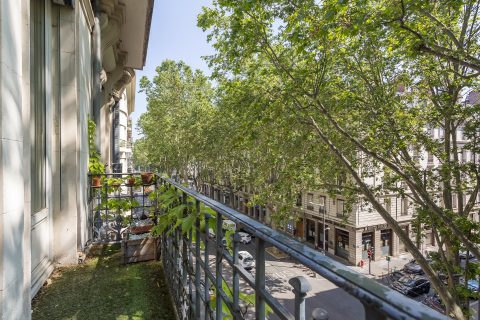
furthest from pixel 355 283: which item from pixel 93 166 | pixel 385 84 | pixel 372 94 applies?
pixel 385 84

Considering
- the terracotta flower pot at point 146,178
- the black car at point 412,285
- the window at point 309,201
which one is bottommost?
the black car at point 412,285

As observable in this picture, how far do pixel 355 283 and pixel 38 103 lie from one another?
4296 millimetres

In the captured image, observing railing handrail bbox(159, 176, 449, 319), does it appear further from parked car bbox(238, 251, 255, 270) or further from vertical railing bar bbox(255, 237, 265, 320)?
parked car bbox(238, 251, 255, 270)

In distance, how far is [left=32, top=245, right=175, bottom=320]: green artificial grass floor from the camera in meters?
2.88

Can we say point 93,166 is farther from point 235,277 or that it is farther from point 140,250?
point 235,277

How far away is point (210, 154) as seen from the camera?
24.1m

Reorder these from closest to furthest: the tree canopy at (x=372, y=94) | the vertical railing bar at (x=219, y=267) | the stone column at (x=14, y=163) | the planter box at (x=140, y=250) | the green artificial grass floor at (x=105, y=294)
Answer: the vertical railing bar at (x=219, y=267), the stone column at (x=14, y=163), the green artificial grass floor at (x=105, y=294), the planter box at (x=140, y=250), the tree canopy at (x=372, y=94)

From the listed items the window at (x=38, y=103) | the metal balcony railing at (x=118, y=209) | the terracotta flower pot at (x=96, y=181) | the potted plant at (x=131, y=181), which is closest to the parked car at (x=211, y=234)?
the window at (x=38, y=103)

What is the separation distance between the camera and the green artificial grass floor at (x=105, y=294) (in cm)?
288

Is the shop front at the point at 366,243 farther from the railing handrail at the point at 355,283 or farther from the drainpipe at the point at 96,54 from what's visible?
the railing handrail at the point at 355,283

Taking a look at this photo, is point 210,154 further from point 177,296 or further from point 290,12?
point 177,296

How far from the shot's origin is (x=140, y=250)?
14.0 feet

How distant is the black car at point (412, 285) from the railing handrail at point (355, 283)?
1876 cm

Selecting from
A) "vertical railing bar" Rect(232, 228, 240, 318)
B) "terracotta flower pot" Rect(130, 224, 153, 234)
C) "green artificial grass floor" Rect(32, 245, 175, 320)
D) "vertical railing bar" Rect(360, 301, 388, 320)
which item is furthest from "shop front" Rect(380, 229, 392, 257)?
"vertical railing bar" Rect(360, 301, 388, 320)
